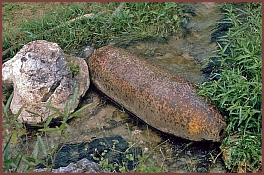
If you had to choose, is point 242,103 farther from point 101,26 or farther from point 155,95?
point 101,26

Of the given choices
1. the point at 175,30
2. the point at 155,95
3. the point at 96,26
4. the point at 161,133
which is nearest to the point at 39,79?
the point at 155,95

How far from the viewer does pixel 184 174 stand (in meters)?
4.36

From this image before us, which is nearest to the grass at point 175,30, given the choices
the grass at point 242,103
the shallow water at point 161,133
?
the grass at point 242,103

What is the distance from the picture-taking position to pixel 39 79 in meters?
5.24

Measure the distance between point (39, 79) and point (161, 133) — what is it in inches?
62.9

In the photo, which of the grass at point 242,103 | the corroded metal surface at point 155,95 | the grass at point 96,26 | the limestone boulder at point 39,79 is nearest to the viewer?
the grass at point 242,103

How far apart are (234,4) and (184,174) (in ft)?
11.1

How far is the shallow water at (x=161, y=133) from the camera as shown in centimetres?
464

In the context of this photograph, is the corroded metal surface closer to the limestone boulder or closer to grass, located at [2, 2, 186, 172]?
the limestone boulder

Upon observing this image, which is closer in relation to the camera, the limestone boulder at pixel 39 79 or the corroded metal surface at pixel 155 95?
the corroded metal surface at pixel 155 95

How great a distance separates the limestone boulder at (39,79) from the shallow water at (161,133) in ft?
0.96

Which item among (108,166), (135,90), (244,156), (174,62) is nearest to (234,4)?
(174,62)

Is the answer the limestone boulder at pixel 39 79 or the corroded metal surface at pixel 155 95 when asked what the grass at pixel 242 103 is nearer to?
the corroded metal surface at pixel 155 95

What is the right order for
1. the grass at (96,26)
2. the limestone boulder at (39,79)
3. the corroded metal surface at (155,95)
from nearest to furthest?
1. the corroded metal surface at (155,95)
2. the limestone boulder at (39,79)
3. the grass at (96,26)
